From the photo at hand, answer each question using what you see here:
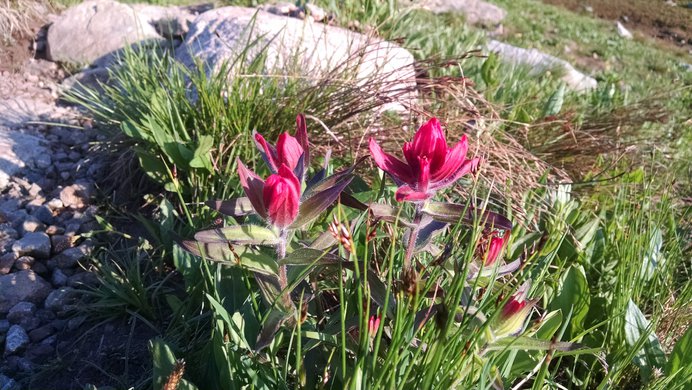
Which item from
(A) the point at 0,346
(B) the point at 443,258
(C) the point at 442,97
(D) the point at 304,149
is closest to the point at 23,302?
(A) the point at 0,346

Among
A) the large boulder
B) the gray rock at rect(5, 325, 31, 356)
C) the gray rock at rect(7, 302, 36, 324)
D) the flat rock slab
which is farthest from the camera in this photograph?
the large boulder

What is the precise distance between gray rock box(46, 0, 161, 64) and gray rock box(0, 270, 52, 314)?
278 centimetres

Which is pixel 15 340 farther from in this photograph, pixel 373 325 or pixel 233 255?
pixel 373 325

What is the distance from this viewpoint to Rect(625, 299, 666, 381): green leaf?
5.40 feet

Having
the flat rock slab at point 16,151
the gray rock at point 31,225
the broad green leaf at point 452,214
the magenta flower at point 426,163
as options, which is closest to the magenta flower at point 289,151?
the magenta flower at point 426,163

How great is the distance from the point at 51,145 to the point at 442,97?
2.17 meters

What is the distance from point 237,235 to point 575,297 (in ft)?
3.53

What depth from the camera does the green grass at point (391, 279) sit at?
1.26 m

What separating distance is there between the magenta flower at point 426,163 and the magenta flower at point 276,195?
0.19m

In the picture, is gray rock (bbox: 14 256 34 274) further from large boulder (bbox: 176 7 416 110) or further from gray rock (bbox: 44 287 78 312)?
large boulder (bbox: 176 7 416 110)

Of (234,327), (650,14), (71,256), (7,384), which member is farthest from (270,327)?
(650,14)

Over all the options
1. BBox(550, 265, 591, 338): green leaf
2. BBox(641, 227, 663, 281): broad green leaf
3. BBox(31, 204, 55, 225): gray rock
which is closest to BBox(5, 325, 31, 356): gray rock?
BBox(31, 204, 55, 225): gray rock

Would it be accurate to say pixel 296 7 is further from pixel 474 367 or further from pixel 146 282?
pixel 474 367

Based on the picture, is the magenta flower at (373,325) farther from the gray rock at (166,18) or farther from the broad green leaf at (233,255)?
the gray rock at (166,18)
